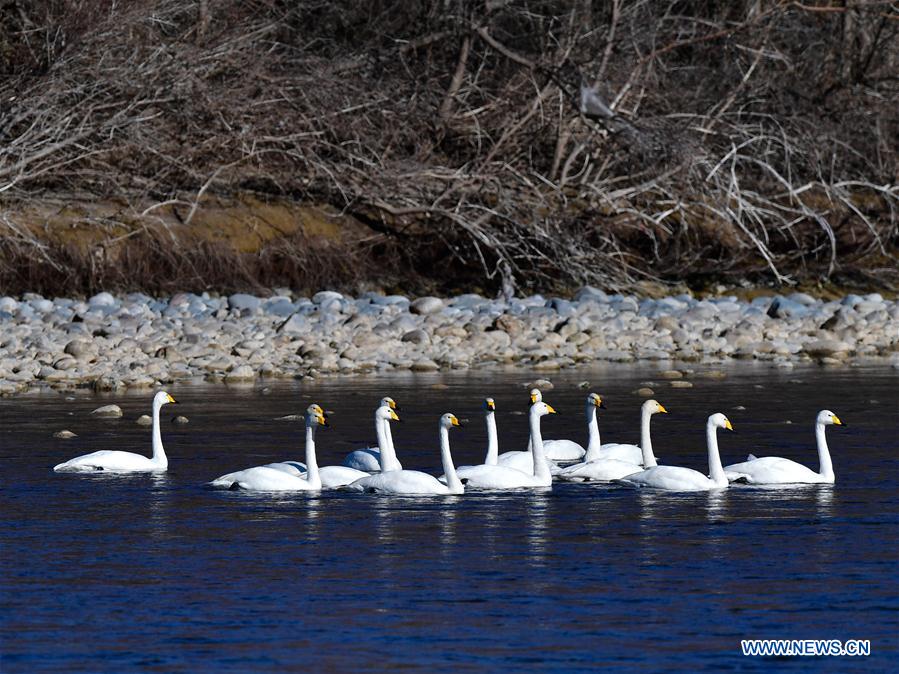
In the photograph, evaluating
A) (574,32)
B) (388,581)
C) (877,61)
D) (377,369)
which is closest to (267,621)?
(388,581)

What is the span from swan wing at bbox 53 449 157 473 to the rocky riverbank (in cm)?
571

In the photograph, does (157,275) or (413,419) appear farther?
(157,275)

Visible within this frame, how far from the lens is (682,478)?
11922 mm

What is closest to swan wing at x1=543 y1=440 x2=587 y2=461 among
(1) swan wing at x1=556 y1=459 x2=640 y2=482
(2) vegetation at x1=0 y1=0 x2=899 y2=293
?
(1) swan wing at x1=556 y1=459 x2=640 y2=482

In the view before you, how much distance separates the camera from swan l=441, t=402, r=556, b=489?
12125 mm

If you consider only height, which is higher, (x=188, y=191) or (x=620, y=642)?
(x=188, y=191)

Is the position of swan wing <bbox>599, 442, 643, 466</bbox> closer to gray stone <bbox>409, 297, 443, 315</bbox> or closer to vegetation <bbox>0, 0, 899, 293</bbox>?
gray stone <bbox>409, 297, 443, 315</bbox>

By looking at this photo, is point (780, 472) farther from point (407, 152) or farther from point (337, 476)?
point (407, 152)

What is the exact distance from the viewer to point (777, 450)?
14234mm

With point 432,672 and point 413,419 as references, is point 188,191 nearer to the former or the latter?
point 413,419

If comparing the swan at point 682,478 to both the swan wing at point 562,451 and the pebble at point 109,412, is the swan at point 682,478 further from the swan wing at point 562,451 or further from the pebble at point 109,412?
the pebble at point 109,412

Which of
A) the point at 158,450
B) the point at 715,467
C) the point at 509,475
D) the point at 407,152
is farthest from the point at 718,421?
the point at 407,152

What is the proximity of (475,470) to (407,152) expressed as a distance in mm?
17847

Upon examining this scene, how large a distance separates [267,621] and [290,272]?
20078mm
